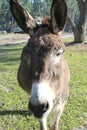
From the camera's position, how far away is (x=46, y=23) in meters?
4.59

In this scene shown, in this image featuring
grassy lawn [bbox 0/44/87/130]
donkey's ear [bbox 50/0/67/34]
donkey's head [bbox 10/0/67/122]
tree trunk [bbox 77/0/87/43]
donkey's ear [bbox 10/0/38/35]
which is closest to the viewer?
donkey's head [bbox 10/0/67/122]

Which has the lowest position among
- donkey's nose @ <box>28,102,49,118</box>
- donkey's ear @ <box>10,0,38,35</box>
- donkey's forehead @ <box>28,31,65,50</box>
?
donkey's nose @ <box>28,102,49,118</box>

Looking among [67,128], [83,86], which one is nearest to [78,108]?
[67,128]

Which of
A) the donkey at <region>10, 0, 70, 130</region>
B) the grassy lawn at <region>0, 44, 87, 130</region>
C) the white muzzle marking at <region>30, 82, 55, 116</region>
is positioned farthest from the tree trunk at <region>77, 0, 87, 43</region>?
the white muzzle marking at <region>30, 82, 55, 116</region>

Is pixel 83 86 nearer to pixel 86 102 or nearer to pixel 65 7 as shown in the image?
pixel 86 102

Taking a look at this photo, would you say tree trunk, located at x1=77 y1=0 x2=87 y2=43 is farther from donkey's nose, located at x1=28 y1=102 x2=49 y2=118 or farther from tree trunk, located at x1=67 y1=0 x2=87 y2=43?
donkey's nose, located at x1=28 y1=102 x2=49 y2=118

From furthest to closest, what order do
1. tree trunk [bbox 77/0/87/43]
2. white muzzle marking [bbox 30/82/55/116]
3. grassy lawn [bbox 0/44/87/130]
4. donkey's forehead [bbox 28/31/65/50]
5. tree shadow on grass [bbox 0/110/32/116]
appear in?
tree trunk [bbox 77/0/87/43], tree shadow on grass [bbox 0/110/32/116], grassy lawn [bbox 0/44/87/130], donkey's forehead [bbox 28/31/65/50], white muzzle marking [bbox 30/82/55/116]

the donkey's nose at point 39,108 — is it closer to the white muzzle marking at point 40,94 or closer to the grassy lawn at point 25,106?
the white muzzle marking at point 40,94

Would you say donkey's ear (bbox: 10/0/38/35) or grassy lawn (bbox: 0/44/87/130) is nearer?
donkey's ear (bbox: 10/0/38/35)

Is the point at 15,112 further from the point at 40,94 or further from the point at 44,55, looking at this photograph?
the point at 40,94

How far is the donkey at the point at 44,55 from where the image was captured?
11.5 feet

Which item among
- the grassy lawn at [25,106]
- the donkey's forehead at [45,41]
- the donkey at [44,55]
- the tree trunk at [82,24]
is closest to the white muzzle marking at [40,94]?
the donkey at [44,55]

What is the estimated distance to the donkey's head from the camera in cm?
352

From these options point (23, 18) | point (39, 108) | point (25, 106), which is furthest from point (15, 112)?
point (39, 108)
